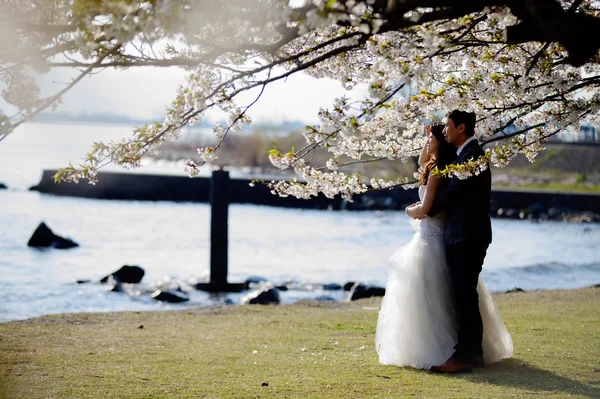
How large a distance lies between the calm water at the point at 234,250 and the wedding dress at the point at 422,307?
8338 millimetres

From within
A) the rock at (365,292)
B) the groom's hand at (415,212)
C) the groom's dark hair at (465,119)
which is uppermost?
the groom's dark hair at (465,119)

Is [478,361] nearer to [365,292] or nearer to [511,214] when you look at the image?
[365,292]

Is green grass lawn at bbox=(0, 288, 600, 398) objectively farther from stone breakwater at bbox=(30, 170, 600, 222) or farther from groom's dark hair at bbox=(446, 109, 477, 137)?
stone breakwater at bbox=(30, 170, 600, 222)

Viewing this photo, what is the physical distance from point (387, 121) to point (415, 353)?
6.60 ft

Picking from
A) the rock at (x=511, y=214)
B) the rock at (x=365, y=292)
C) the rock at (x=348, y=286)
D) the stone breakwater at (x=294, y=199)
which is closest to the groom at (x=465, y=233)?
the rock at (x=365, y=292)

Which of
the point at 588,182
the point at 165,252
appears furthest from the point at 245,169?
the point at 165,252

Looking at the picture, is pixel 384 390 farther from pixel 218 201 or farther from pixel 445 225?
pixel 218 201

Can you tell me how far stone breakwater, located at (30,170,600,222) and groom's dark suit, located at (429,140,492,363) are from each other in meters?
30.3

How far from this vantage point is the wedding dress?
6.34 metres

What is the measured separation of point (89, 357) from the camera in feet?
23.4

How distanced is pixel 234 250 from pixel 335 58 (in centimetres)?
1909

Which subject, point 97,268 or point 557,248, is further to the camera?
point 557,248

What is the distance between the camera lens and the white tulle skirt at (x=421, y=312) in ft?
20.8

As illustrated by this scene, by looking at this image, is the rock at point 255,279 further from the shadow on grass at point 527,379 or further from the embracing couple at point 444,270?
the shadow on grass at point 527,379
